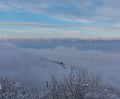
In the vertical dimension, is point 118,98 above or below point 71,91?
below

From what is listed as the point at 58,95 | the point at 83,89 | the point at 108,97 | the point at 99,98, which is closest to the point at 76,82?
the point at 83,89

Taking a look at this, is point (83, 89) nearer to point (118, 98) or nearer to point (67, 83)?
point (67, 83)

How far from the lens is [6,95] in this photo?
121m

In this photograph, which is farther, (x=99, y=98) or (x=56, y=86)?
(x=99, y=98)

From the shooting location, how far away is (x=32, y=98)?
150750mm

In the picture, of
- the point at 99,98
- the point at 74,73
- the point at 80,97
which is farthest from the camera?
the point at 99,98

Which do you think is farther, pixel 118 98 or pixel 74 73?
pixel 118 98

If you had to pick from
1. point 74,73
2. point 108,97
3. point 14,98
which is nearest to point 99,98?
point 108,97

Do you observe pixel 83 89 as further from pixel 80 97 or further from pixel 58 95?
pixel 58 95

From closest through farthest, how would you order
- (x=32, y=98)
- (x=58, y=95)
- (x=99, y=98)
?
(x=58, y=95)
(x=99, y=98)
(x=32, y=98)

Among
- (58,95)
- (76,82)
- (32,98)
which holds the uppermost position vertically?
(76,82)

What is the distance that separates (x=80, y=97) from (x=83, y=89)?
48.0 inches

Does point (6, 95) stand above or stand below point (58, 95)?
below

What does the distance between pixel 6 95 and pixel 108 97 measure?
35.6 metres
